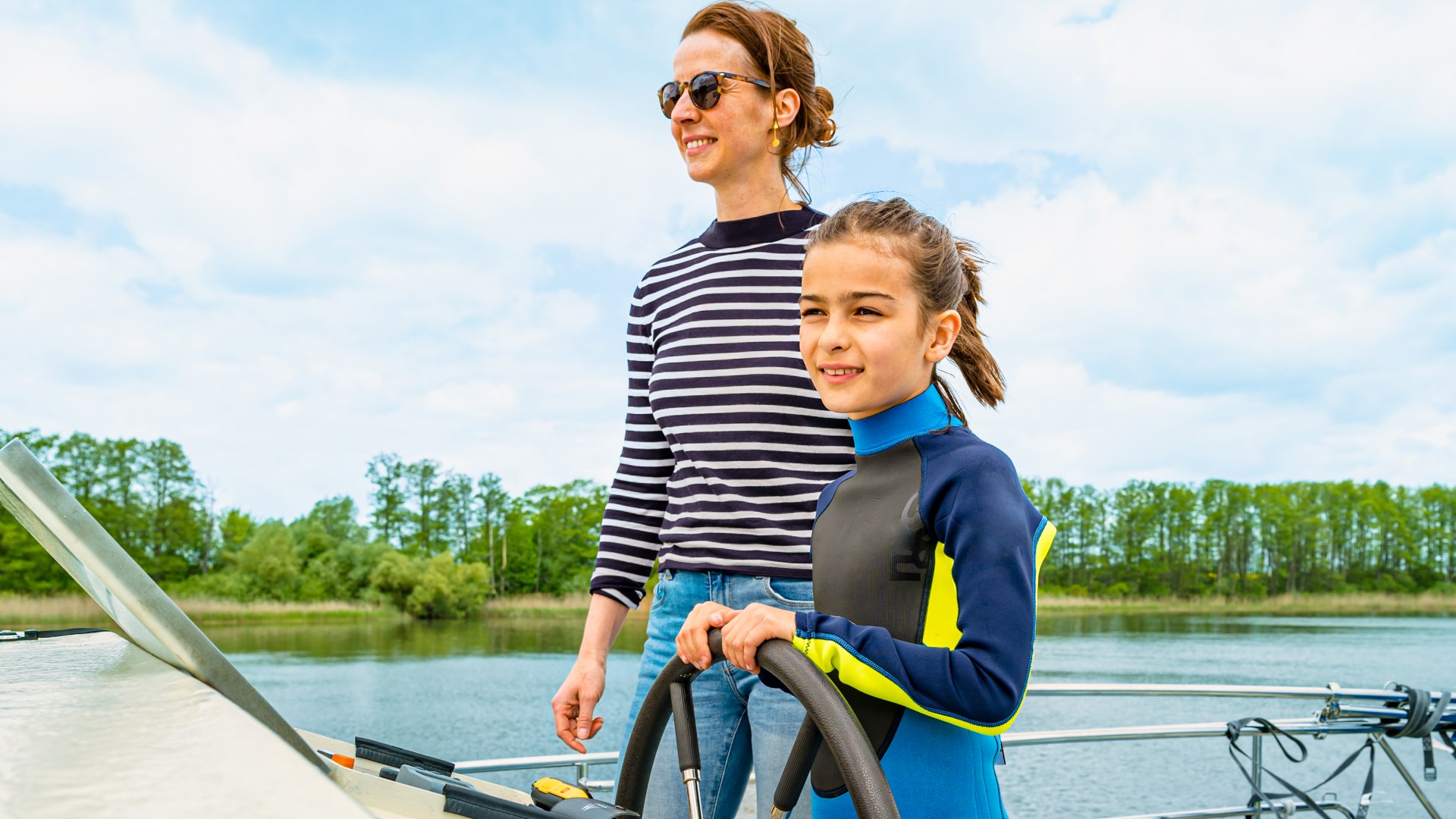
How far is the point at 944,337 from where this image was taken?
1166 millimetres

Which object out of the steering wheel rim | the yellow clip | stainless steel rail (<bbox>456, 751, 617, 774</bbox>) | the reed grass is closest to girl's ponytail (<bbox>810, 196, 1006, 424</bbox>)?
the steering wheel rim

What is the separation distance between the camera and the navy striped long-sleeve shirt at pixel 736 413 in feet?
4.72

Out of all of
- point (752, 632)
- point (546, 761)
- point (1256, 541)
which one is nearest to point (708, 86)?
point (752, 632)

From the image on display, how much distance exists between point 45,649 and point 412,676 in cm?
2726

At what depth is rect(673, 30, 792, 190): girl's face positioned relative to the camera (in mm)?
1505

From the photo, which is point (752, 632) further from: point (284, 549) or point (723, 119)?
point (284, 549)

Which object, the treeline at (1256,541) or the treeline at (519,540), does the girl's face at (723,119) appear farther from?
the treeline at (1256,541)

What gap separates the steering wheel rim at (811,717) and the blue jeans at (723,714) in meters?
0.31

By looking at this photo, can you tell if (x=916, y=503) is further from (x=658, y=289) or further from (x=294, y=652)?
(x=294, y=652)

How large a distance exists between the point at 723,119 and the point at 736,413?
0.43m

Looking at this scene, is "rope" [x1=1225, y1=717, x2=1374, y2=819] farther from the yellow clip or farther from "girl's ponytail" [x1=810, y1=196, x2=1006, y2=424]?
the yellow clip

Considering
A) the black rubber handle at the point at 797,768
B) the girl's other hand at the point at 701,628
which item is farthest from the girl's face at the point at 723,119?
the black rubber handle at the point at 797,768

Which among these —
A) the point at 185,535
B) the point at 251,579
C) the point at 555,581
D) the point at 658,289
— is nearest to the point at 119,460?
the point at 185,535

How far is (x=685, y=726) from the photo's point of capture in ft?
3.09
